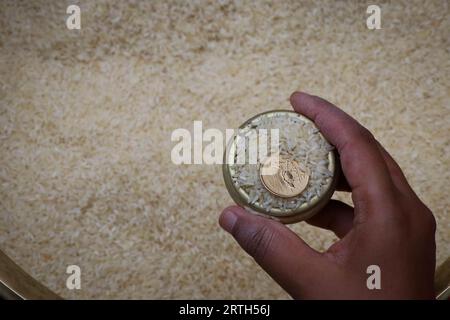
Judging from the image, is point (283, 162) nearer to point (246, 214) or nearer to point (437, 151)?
point (246, 214)

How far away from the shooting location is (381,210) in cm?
77

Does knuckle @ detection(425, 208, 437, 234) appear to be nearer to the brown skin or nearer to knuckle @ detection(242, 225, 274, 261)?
the brown skin

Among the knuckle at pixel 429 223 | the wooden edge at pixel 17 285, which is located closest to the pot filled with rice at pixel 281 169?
the knuckle at pixel 429 223

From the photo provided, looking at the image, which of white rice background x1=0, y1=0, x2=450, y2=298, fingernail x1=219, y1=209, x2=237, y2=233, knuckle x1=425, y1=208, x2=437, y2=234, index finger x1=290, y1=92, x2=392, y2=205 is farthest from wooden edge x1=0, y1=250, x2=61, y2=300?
knuckle x1=425, y1=208, x2=437, y2=234

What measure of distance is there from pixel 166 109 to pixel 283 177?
0.60m

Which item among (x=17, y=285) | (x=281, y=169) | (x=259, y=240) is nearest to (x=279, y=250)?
(x=259, y=240)

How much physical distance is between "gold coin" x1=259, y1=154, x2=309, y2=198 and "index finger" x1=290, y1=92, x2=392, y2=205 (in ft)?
0.28

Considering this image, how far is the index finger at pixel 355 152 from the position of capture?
80 centimetres

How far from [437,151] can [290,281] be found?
0.76 metres

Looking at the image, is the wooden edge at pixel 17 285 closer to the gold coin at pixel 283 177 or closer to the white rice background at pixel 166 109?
the white rice background at pixel 166 109

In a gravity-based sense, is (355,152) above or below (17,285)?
above

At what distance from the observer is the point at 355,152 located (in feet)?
2.72

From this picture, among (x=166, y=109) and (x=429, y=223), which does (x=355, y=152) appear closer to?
(x=429, y=223)

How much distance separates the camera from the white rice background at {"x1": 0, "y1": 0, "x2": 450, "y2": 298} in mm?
1274
